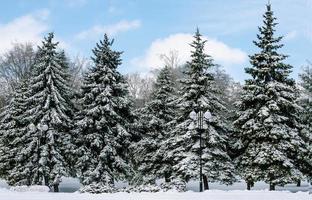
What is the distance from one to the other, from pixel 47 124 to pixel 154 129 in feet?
27.7

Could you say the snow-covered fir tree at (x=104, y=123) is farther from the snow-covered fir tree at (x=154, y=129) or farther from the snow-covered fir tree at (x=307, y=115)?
the snow-covered fir tree at (x=307, y=115)

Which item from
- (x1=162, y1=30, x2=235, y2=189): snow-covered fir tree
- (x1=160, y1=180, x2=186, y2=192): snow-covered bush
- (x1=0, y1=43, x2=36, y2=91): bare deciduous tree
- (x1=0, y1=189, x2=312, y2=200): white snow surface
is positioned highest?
(x1=0, y1=43, x2=36, y2=91): bare deciduous tree

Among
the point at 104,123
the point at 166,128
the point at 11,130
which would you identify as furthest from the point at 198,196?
the point at 11,130

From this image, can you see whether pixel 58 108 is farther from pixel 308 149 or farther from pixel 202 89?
pixel 308 149

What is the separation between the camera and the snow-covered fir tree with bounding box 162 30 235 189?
1132 inches

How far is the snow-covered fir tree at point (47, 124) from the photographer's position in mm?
30453

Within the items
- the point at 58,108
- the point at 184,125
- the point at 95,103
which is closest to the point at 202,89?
the point at 184,125

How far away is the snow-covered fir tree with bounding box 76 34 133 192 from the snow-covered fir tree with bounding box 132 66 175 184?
69.8 inches

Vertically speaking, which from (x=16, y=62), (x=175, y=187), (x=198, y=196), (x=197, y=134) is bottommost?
(x=198, y=196)

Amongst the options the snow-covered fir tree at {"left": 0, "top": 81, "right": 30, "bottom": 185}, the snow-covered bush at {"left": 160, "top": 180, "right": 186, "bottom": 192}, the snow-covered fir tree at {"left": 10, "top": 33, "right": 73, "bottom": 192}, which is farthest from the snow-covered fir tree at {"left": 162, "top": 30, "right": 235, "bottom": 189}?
the snow-covered fir tree at {"left": 0, "top": 81, "right": 30, "bottom": 185}

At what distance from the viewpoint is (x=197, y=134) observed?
2936 cm

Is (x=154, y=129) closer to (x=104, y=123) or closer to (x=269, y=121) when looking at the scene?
(x=104, y=123)

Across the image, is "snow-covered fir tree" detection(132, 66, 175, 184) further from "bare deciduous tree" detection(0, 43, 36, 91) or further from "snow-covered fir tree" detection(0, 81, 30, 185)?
"bare deciduous tree" detection(0, 43, 36, 91)

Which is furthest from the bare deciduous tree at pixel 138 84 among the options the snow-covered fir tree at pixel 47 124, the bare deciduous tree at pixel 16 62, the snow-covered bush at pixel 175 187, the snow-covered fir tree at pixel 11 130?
the snow-covered bush at pixel 175 187
